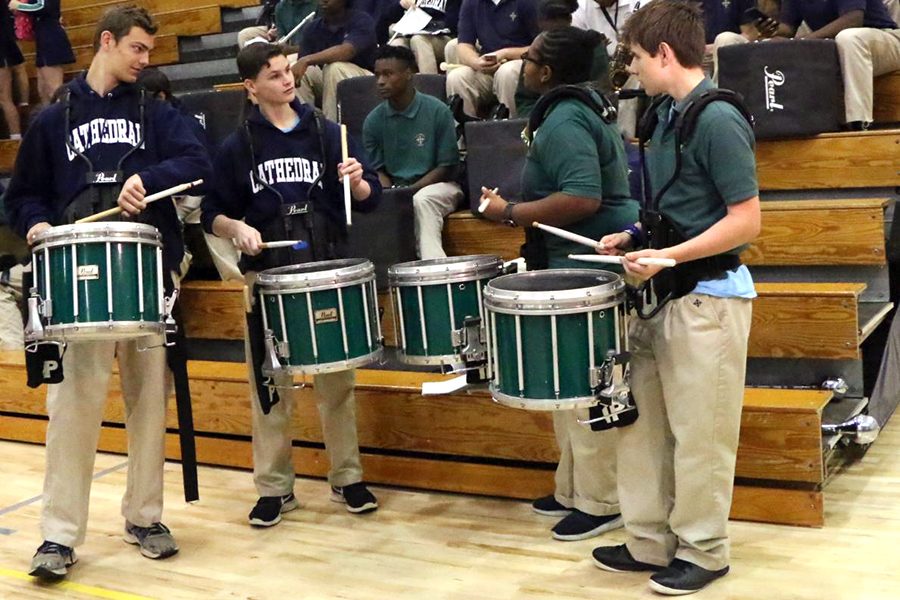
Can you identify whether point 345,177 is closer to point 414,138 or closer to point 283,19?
point 414,138

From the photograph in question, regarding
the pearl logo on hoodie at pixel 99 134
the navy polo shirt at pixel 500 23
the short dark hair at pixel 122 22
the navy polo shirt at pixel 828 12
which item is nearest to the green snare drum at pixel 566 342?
the pearl logo on hoodie at pixel 99 134

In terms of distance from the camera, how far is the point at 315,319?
11.0ft

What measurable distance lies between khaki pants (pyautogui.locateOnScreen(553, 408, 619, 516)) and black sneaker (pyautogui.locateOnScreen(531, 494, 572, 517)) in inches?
3.0

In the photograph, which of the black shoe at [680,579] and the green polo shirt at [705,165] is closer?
the green polo shirt at [705,165]

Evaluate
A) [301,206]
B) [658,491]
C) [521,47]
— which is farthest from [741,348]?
[521,47]

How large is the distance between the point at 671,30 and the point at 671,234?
0.50 m

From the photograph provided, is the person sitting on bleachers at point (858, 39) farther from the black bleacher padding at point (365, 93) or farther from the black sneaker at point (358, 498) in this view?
the black sneaker at point (358, 498)

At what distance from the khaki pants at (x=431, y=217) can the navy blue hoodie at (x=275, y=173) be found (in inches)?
48.7

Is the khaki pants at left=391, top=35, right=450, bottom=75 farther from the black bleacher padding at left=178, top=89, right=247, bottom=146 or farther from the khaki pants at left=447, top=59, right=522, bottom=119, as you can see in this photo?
the black bleacher padding at left=178, top=89, right=247, bottom=146

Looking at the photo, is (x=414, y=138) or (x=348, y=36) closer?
(x=414, y=138)

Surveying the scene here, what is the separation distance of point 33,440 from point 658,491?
3218 mm

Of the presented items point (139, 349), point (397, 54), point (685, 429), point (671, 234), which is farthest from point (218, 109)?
point (685, 429)

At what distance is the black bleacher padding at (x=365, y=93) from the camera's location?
5715 mm

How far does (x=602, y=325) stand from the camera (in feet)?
9.53
